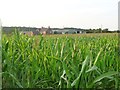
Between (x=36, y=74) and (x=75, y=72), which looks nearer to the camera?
(x=75, y=72)

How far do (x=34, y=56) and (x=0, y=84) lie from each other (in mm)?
277

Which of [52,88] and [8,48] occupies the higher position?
[8,48]

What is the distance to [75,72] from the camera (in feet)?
3.61

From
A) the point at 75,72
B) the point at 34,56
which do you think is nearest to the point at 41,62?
the point at 34,56

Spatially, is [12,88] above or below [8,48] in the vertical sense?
below

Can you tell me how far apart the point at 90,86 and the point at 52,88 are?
22 centimetres

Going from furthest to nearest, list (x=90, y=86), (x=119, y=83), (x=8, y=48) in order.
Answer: (x=8, y=48)
(x=119, y=83)
(x=90, y=86)

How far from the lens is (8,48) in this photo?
1.61 meters

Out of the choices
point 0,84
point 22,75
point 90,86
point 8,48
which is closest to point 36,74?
point 22,75

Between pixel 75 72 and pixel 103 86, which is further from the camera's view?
pixel 103 86

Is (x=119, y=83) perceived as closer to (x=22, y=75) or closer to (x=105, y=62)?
(x=105, y=62)

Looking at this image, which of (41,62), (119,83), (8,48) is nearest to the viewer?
(119,83)

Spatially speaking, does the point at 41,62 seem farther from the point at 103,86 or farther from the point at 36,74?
the point at 103,86

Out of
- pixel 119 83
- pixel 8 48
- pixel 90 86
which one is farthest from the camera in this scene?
pixel 8 48
